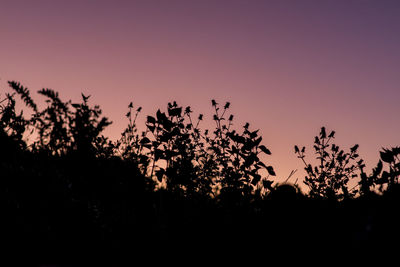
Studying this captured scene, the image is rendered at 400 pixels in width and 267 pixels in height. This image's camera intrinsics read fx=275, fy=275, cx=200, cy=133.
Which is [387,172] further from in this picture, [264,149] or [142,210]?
[142,210]

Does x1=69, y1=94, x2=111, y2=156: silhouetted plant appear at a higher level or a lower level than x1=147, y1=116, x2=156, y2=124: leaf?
lower

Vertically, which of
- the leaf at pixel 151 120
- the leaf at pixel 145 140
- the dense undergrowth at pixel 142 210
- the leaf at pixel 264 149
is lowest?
the dense undergrowth at pixel 142 210

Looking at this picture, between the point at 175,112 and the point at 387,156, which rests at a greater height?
the point at 175,112

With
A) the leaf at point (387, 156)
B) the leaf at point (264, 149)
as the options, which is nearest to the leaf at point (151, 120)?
the leaf at point (264, 149)

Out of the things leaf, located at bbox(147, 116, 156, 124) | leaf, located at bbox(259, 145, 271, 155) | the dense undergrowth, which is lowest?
the dense undergrowth

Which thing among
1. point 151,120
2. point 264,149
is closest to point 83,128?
point 151,120

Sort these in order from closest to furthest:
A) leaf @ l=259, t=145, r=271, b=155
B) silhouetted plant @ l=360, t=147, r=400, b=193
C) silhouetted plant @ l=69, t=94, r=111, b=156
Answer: silhouetted plant @ l=69, t=94, r=111, b=156 → silhouetted plant @ l=360, t=147, r=400, b=193 → leaf @ l=259, t=145, r=271, b=155

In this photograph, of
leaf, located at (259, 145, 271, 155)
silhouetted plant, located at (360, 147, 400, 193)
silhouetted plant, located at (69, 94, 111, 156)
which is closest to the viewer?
silhouetted plant, located at (69, 94, 111, 156)

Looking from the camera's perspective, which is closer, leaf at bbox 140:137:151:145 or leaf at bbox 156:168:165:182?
leaf at bbox 156:168:165:182

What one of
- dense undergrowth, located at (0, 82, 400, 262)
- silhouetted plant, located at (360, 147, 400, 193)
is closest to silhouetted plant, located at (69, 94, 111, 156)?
dense undergrowth, located at (0, 82, 400, 262)

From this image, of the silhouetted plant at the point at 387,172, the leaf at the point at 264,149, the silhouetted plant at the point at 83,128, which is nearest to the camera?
the silhouetted plant at the point at 83,128

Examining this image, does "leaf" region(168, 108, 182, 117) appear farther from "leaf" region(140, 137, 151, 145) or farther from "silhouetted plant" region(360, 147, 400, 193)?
"silhouetted plant" region(360, 147, 400, 193)

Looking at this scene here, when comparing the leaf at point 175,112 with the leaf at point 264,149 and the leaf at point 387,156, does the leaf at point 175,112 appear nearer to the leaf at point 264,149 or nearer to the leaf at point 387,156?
the leaf at point 264,149

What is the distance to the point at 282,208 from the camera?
456 centimetres
